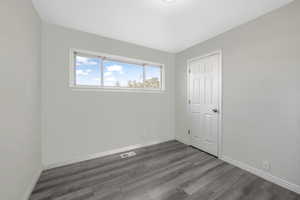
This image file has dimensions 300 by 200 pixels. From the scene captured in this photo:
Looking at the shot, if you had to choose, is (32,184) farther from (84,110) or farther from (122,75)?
(122,75)

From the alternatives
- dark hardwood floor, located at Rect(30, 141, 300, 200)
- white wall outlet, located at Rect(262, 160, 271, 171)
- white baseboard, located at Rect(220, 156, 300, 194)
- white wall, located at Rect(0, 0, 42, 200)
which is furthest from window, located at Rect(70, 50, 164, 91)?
white wall outlet, located at Rect(262, 160, 271, 171)

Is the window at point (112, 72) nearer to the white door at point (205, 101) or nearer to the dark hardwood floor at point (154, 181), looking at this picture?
the white door at point (205, 101)

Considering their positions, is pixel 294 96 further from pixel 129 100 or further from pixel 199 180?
pixel 129 100

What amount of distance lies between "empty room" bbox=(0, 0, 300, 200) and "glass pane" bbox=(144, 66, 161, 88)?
80mm

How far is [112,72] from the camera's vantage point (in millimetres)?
2562

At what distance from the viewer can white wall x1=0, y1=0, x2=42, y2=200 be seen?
939 millimetres

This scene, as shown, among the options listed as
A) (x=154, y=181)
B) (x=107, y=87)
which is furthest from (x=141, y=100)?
(x=154, y=181)

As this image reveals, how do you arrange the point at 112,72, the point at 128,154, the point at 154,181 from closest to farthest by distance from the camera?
1. the point at 154,181
2. the point at 128,154
3. the point at 112,72

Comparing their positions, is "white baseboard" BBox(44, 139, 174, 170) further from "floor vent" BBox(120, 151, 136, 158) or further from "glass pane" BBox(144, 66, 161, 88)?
"glass pane" BBox(144, 66, 161, 88)

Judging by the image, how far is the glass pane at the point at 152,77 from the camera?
304 cm

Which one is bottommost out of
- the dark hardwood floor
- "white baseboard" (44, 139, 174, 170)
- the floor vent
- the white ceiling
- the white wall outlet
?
the dark hardwood floor

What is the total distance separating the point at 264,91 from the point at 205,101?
0.97m

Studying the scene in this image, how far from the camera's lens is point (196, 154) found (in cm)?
248

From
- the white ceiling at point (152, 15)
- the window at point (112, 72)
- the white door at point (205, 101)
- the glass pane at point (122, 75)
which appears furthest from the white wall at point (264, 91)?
the glass pane at point (122, 75)
